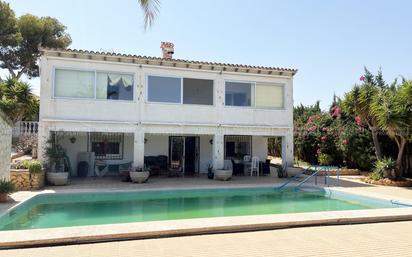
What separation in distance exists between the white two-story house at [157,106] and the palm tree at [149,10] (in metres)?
9.97

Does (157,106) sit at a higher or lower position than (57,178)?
higher

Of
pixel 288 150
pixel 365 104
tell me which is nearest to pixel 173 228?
pixel 288 150

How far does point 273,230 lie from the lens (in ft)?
31.4

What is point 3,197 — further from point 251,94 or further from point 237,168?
point 237,168

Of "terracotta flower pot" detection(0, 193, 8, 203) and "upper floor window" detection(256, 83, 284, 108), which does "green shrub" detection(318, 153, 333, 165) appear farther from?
"terracotta flower pot" detection(0, 193, 8, 203)

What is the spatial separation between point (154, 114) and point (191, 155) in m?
5.60

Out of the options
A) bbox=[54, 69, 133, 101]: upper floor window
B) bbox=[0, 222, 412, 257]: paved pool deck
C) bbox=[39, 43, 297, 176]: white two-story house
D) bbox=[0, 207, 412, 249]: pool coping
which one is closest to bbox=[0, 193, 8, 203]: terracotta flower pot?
bbox=[0, 207, 412, 249]: pool coping

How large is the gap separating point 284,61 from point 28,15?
28311 mm

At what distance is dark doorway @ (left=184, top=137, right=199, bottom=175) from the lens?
24609 mm

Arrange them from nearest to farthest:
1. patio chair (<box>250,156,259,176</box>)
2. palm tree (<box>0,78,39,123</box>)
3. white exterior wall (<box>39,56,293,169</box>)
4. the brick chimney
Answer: white exterior wall (<box>39,56,293,169</box>), palm tree (<box>0,78,39,123</box>), the brick chimney, patio chair (<box>250,156,259,176</box>)

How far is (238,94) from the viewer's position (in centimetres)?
2255

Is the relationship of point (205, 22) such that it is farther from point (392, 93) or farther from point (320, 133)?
point (320, 133)

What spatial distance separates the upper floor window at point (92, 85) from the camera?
18.8 meters

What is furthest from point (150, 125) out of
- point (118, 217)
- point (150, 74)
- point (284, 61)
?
point (284, 61)
